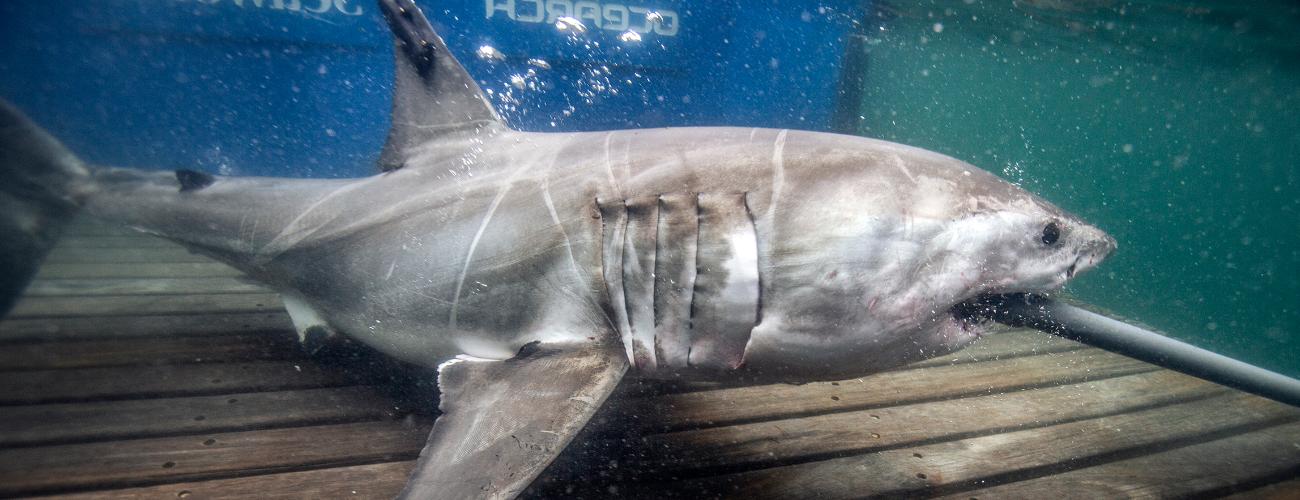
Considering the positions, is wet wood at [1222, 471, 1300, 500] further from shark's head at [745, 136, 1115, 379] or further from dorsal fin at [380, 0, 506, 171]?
dorsal fin at [380, 0, 506, 171]

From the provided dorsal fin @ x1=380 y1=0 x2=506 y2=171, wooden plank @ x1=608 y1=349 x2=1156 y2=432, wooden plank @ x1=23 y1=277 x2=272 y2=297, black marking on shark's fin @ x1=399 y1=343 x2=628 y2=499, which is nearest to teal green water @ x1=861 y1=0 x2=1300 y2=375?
wooden plank @ x1=608 y1=349 x2=1156 y2=432

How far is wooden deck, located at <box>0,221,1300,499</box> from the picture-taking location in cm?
205

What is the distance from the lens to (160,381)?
2670 millimetres

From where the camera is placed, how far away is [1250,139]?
34750 millimetres

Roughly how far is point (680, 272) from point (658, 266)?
0.23 ft

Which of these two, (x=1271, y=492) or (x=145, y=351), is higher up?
(x=1271, y=492)

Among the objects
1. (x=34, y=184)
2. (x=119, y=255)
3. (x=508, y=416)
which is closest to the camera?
(x=508, y=416)

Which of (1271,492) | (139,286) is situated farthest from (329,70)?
(1271,492)

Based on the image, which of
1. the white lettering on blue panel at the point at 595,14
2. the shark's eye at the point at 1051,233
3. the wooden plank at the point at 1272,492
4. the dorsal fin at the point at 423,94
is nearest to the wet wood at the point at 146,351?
the dorsal fin at the point at 423,94

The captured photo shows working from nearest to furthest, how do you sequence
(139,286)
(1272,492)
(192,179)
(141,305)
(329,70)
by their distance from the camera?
(1272,492) → (192,179) → (141,305) → (139,286) → (329,70)

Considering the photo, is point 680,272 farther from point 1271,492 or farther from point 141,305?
point 141,305

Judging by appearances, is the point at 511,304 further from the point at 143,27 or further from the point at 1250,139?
the point at 1250,139

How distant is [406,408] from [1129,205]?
67198 millimetres

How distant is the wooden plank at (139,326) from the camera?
10.2 ft
